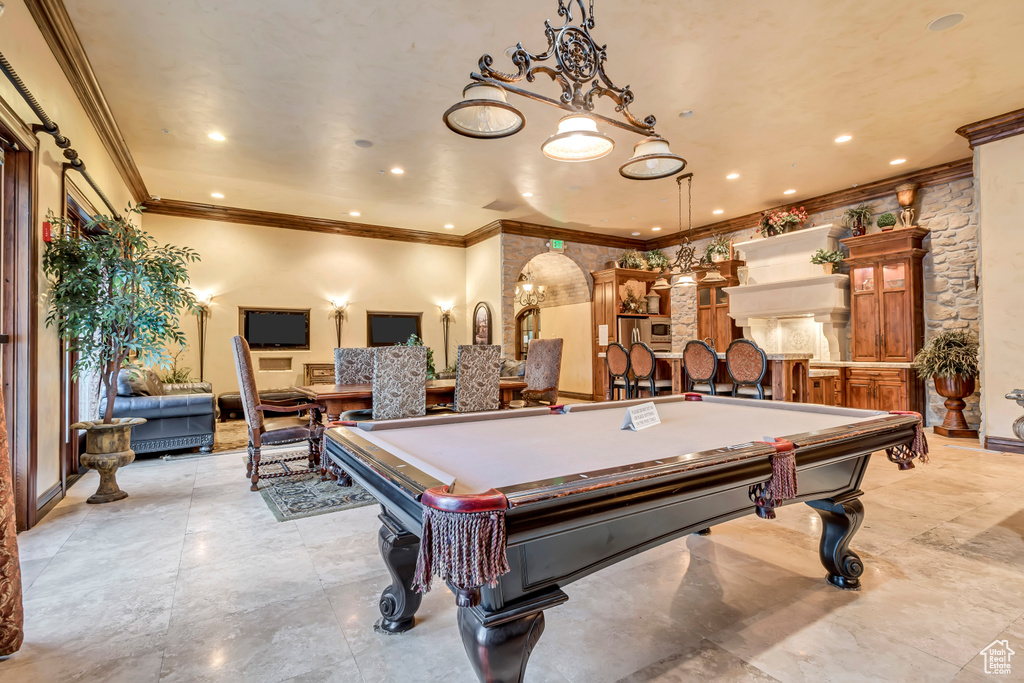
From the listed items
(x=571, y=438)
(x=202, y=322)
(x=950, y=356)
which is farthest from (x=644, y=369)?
(x=202, y=322)

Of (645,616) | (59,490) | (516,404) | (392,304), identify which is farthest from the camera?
(392,304)

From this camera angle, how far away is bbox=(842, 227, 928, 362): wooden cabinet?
588 cm

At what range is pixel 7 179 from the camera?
287 centimetres

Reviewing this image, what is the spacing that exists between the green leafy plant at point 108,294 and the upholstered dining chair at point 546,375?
3.43m

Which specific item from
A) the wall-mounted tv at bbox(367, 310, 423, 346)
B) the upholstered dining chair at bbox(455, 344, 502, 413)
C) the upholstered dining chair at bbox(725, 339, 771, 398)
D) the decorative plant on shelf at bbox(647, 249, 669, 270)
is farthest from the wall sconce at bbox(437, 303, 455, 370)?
the upholstered dining chair at bbox(725, 339, 771, 398)

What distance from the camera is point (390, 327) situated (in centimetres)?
895

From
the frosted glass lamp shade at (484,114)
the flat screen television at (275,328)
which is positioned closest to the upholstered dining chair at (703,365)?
the frosted glass lamp shade at (484,114)

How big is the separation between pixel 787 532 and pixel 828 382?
14.2ft

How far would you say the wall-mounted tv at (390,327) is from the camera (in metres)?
8.79

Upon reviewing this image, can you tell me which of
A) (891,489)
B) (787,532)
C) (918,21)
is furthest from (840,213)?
(787,532)

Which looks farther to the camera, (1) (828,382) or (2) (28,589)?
(1) (828,382)

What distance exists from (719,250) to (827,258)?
172cm

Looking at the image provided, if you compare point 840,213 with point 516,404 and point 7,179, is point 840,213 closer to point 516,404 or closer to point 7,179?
point 516,404

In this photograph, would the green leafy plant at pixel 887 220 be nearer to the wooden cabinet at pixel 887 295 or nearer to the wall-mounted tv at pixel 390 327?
the wooden cabinet at pixel 887 295
